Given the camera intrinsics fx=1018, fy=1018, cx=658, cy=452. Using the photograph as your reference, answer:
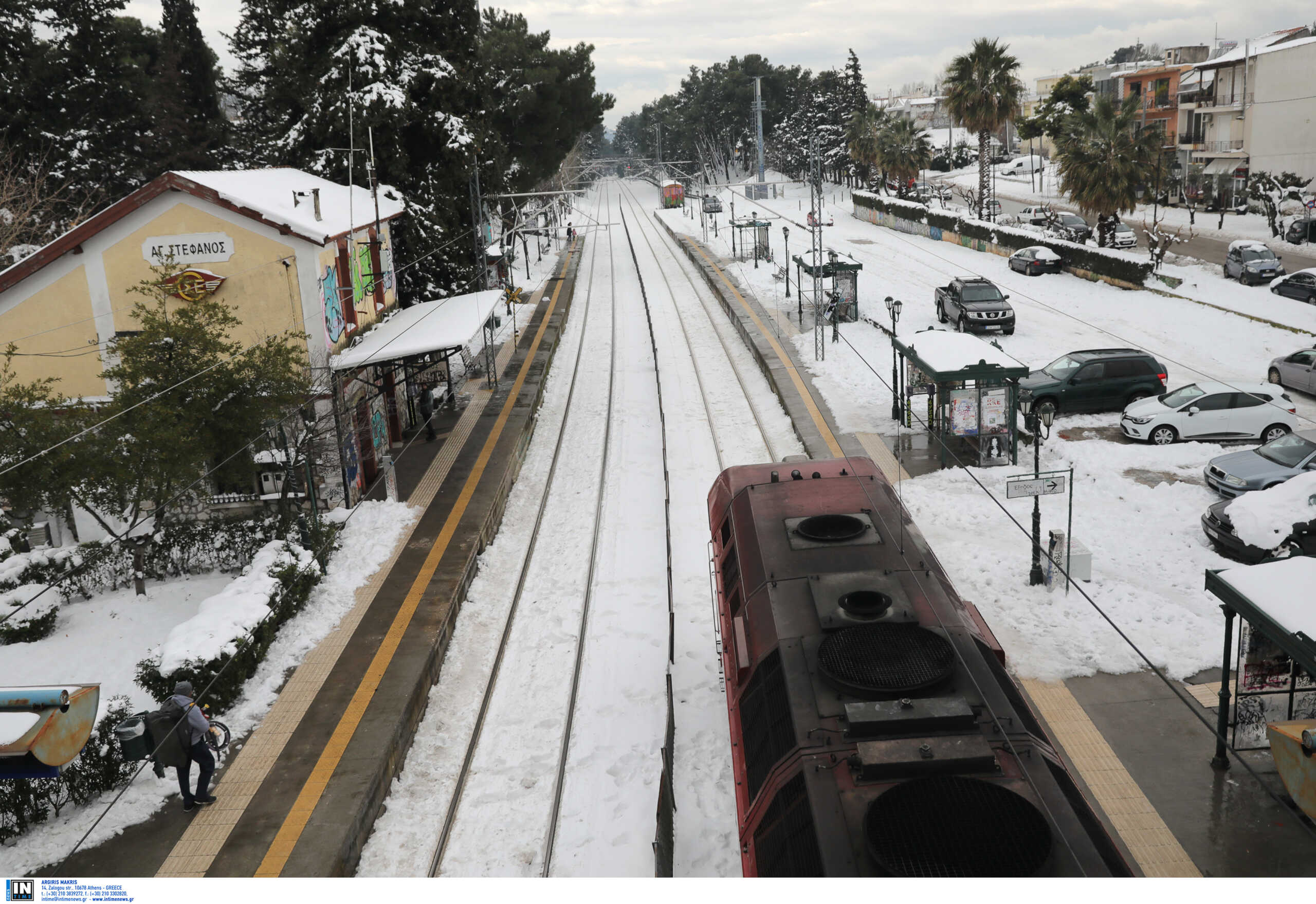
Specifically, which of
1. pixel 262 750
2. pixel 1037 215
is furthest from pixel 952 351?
pixel 1037 215

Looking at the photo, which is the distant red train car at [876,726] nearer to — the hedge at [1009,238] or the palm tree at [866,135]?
the hedge at [1009,238]

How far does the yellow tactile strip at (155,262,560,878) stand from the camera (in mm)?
10023

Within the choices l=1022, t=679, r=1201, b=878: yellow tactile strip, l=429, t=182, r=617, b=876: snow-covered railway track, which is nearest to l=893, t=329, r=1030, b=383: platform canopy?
l=429, t=182, r=617, b=876: snow-covered railway track

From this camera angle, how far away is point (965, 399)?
20422 millimetres

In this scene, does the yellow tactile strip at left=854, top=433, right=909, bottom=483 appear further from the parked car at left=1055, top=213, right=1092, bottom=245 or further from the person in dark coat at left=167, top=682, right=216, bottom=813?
the parked car at left=1055, top=213, right=1092, bottom=245

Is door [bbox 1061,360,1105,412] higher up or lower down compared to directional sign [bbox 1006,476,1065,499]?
lower down

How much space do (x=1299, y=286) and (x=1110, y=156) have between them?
11.2 metres

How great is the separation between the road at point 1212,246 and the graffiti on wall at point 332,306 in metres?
35.6

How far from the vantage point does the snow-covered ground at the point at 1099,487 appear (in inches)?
533

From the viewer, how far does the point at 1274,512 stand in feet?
50.2

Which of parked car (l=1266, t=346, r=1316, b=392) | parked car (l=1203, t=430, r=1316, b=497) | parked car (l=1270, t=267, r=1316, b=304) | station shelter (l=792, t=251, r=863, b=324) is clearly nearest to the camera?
parked car (l=1203, t=430, r=1316, b=497)

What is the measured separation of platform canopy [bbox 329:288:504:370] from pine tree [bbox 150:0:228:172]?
74.6 ft
